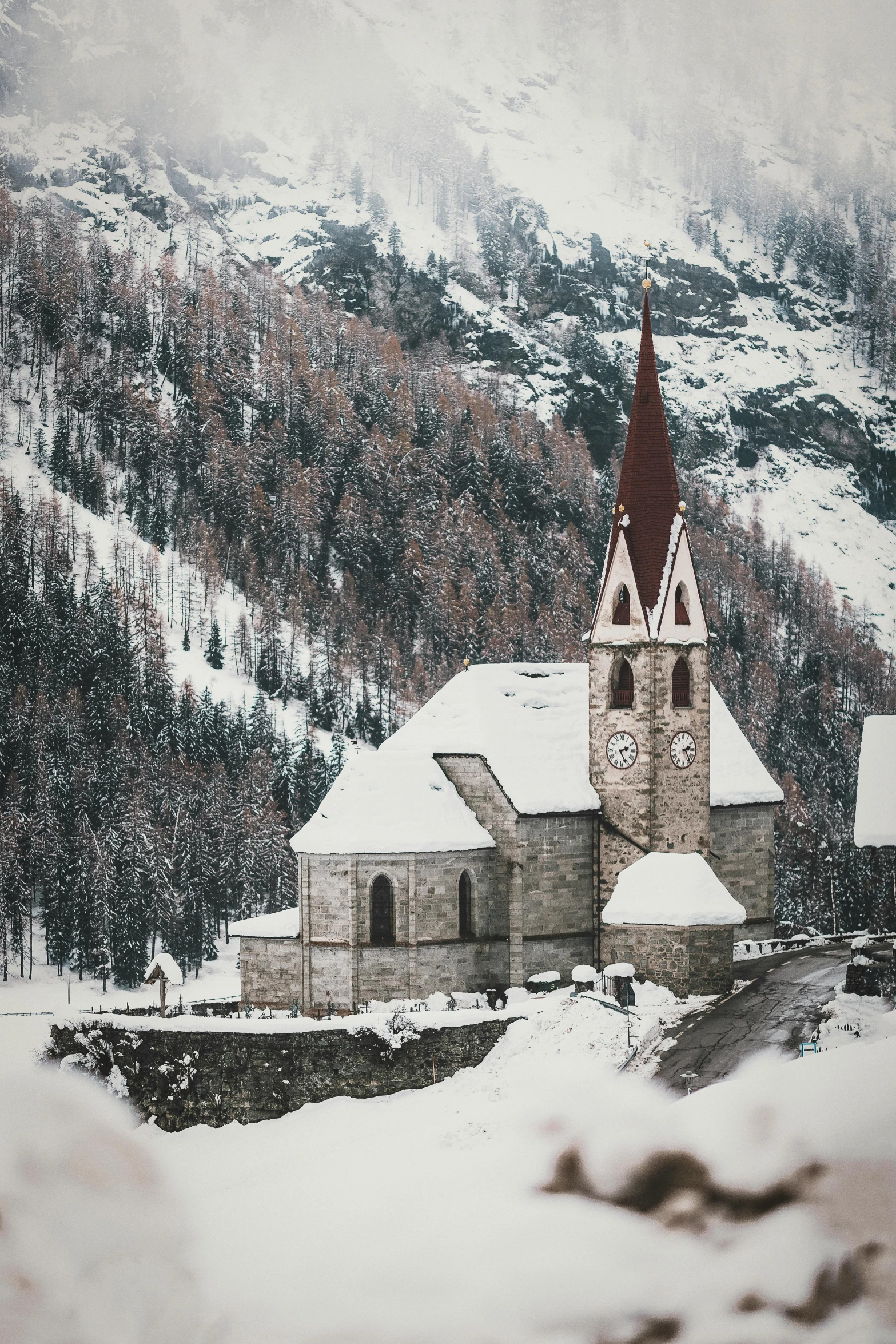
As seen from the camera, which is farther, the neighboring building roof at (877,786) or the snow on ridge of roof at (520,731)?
the snow on ridge of roof at (520,731)

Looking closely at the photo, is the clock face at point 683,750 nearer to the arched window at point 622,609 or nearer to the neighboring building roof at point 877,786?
the arched window at point 622,609

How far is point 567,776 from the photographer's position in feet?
173

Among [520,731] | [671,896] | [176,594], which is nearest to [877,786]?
[671,896]

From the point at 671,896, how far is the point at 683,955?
2.01 m

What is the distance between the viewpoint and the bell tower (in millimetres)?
52000

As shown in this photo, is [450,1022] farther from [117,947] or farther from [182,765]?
[182,765]

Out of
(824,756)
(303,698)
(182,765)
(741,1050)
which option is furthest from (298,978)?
(824,756)

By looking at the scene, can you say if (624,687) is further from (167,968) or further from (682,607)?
(167,968)

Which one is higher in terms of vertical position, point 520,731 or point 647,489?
point 647,489

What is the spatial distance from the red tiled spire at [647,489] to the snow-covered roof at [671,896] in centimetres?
884

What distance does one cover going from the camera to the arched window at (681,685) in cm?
5247

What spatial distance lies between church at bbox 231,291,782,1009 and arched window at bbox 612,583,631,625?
67 mm

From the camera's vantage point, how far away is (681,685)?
52.6 m

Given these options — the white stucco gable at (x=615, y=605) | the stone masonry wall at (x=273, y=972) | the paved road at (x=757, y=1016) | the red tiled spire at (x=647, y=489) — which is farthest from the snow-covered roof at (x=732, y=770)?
the stone masonry wall at (x=273, y=972)
